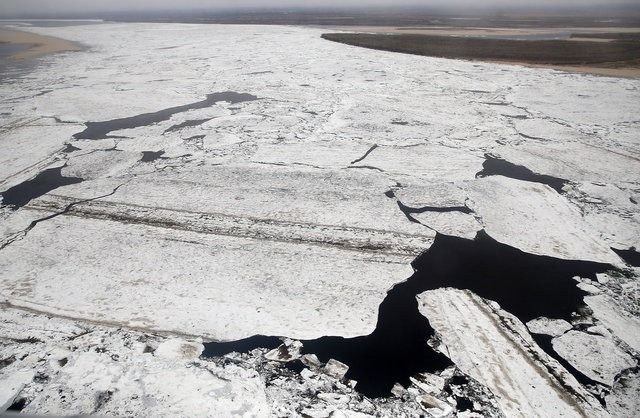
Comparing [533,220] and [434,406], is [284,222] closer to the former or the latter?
[434,406]

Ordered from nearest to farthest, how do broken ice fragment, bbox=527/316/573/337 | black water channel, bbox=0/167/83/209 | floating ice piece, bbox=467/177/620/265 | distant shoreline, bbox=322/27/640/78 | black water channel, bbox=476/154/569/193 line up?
1. broken ice fragment, bbox=527/316/573/337
2. floating ice piece, bbox=467/177/620/265
3. black water channel, bbox=0/167/83/209
4. black water channel, bbox=476/154/569/193
5. distant shoreline, bbox=322/27/640/78

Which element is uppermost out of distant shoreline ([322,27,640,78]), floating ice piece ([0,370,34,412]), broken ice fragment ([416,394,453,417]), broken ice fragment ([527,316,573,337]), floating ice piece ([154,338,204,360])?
distant shoreline ([322,27,640,78])

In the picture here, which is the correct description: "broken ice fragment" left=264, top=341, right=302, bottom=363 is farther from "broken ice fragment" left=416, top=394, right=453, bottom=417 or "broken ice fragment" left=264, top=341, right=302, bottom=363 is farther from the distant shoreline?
the distant shoreline

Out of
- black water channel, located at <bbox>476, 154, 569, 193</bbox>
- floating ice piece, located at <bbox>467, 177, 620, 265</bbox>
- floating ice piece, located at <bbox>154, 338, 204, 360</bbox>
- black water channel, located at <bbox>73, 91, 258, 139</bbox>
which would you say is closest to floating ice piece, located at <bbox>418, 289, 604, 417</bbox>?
floating ice piece, located at <bbox>467, 177, 620, 265</bbox>

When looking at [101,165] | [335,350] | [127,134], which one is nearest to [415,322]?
[335,350]

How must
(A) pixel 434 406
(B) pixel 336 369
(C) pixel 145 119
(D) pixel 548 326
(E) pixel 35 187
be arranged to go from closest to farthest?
(A) pixel 434 406, (B) pixel 336 369, (D) pixel 548 326, (E) pixel 35 187, (C) pixel 145 119

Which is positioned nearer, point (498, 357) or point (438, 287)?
point (498, 357)

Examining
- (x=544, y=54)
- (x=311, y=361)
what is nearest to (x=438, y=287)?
(x=311, y=361)

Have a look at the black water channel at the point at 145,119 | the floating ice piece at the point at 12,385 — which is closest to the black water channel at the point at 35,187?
the black water channel at the point at 145,119

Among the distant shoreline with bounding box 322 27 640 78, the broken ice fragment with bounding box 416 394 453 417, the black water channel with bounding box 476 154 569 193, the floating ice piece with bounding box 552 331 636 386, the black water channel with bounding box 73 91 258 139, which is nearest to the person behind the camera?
the broken ice fragment with bounding box 416 394 453 417
